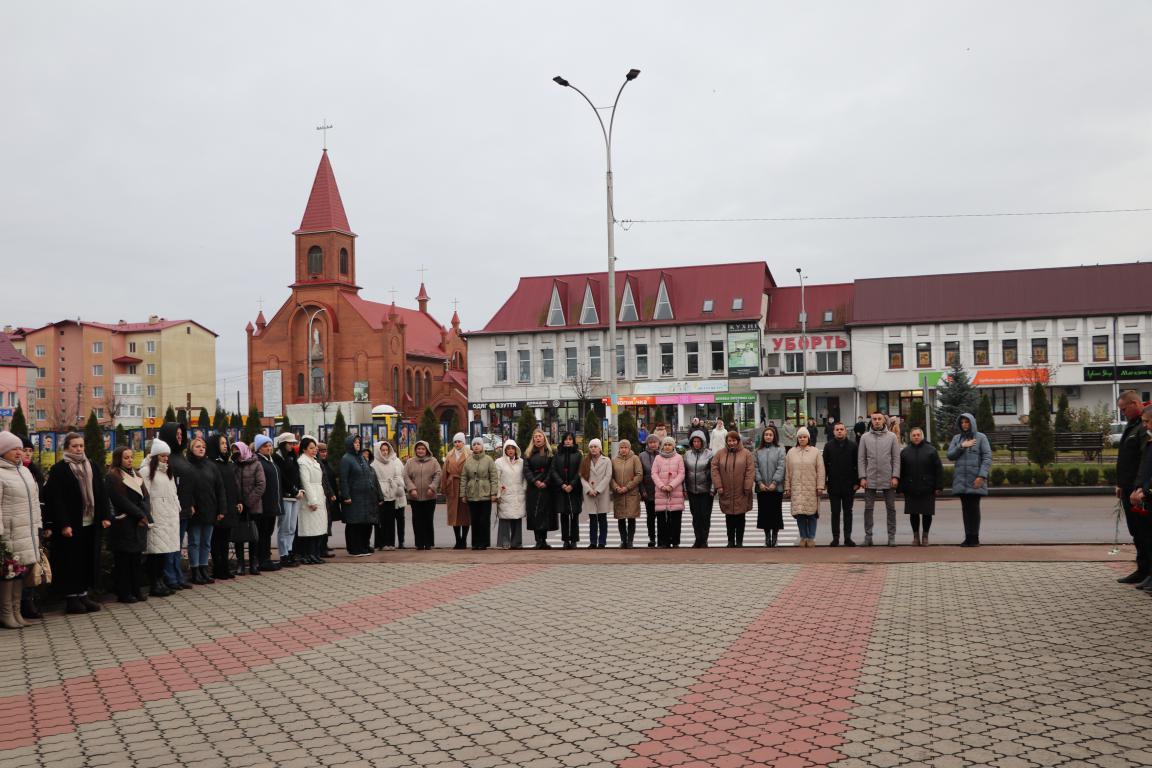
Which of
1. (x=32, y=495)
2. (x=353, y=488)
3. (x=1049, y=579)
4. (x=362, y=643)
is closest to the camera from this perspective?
(x=362, y=643)

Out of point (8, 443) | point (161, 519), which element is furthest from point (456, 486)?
point (8, 443)

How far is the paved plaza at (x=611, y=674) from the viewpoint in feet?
18.9

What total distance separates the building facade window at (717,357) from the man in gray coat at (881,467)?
158ft

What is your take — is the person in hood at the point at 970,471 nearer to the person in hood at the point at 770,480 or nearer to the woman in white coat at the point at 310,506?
the person in hood at the point at 770,480

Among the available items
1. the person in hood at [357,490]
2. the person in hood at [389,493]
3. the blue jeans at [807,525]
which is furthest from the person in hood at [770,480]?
the person in hood at [357,490]

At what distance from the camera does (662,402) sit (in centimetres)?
6356

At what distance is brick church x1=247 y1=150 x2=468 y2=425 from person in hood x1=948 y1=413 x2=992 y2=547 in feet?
212

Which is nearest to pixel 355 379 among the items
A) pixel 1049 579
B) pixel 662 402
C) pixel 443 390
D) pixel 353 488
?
pixel 443 390

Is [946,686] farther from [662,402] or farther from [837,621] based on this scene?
[662,402]

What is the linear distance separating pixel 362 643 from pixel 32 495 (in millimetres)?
3902

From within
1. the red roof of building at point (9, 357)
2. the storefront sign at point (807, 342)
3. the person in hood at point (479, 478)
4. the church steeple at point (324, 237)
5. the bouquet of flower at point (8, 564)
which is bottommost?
the bouquet of flower at point (8, 564)

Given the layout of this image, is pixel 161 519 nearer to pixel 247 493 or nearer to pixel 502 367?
pixel 247 493

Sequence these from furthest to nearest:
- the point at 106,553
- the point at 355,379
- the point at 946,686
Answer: the point at 355,379
the point at 106,553
the point at 946,686

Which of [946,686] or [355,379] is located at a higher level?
[355,379]
